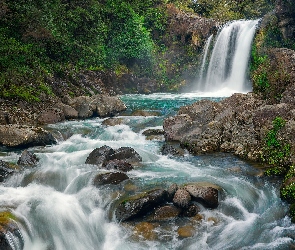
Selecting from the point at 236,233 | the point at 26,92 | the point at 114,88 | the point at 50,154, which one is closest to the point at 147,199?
the point at 236,233

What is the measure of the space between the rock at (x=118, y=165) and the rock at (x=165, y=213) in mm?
2803

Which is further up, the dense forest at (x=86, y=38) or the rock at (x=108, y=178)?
the dense forest at (x=86, y=38)

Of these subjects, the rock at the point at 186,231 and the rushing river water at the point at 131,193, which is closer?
the rushing river water at the point at 131,193

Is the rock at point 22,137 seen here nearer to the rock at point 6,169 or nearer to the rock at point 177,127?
the rock at point 6,169

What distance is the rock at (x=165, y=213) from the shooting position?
8.59m

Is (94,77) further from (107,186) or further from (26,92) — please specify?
(107,186)

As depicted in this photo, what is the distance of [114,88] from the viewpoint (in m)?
29.3

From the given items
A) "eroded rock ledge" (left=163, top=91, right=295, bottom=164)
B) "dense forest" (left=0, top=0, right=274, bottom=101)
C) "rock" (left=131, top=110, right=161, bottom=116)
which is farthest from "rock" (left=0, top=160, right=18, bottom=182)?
"rock" (left=131, top=110, right=161, bottom=116)

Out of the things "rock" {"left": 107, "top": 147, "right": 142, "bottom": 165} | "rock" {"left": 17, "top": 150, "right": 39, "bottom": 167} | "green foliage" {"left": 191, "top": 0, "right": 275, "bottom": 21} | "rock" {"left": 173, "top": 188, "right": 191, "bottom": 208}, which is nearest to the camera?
"rock" {"left": 173, "top": 188, "right": 191, "bottom": 208}

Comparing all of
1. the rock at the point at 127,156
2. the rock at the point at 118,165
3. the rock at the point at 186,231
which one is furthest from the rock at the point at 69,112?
the rock at the point at 186,231

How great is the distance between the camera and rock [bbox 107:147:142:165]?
39.8 ft

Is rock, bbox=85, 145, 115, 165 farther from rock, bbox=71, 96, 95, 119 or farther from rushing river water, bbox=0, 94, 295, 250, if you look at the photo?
rock, bbox=71, 96, 95, 119

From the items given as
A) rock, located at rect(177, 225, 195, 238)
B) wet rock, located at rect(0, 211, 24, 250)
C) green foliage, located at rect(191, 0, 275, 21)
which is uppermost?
green foliage, located at rect(191, 0, 275, 21)

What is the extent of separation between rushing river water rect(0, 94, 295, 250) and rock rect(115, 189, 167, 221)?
11.3 inches
